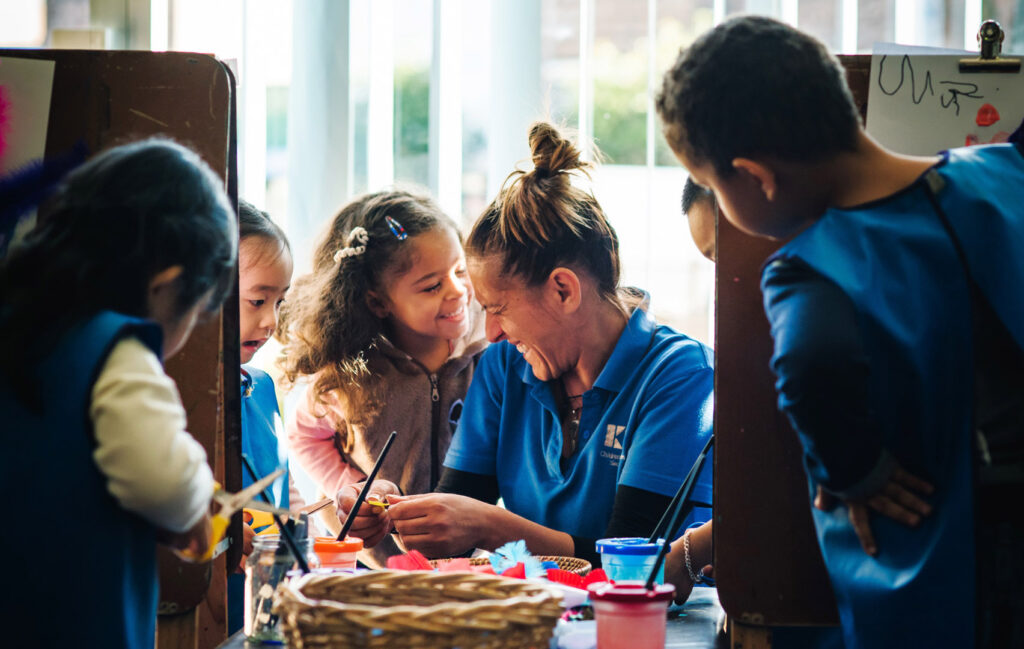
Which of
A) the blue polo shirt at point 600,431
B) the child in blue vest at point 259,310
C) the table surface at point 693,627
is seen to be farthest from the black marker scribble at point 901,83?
the child in blue vest at point 259,310

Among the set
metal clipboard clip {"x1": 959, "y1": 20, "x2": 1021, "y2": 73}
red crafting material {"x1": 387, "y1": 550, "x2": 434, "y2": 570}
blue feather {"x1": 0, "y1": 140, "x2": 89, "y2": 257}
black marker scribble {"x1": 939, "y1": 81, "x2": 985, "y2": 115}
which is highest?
metal clipboard clip {"x1": 959, "y1": 20, "x2": 1021, "y2": 73}

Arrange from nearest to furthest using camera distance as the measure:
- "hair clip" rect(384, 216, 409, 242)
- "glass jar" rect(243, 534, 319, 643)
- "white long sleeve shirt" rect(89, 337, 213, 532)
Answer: "white long sleeve shirt" rect(89, 337, 213, 532) → "glass jar" rect(243, 534, 319, 643) → "hair clip" rect(384, 216, 409, 242)

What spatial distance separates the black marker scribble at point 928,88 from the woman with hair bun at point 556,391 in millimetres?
617

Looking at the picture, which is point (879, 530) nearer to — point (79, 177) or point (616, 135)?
point (79, 177)

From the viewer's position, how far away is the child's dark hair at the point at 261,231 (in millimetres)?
1814

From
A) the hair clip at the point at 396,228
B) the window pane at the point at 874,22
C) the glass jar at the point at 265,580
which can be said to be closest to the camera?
the glass jar at the point at 265,580

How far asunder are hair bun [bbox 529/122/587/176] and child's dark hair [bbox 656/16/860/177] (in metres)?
0.82

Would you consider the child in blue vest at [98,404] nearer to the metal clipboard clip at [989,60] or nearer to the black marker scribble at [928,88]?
the black marker scribble at [928,88]

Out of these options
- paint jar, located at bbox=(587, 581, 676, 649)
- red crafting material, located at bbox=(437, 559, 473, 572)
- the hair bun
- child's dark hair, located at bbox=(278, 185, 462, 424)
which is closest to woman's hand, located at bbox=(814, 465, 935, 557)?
paint jar, located at bbox=(587, 581, 676, 649)

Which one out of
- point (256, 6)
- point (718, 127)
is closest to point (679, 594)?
point (718, 127)

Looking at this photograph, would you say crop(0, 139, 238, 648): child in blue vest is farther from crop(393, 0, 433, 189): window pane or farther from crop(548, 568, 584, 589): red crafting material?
crop(393, 0, 433, 189): window pane

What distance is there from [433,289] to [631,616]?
1.16 meters

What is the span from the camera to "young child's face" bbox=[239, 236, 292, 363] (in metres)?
1.81

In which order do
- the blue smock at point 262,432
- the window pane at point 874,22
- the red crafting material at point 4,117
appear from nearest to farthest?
1. the red crafting material at point 4,117
2. the blue smock at point 262,432
3. the window pane at point 874,22
